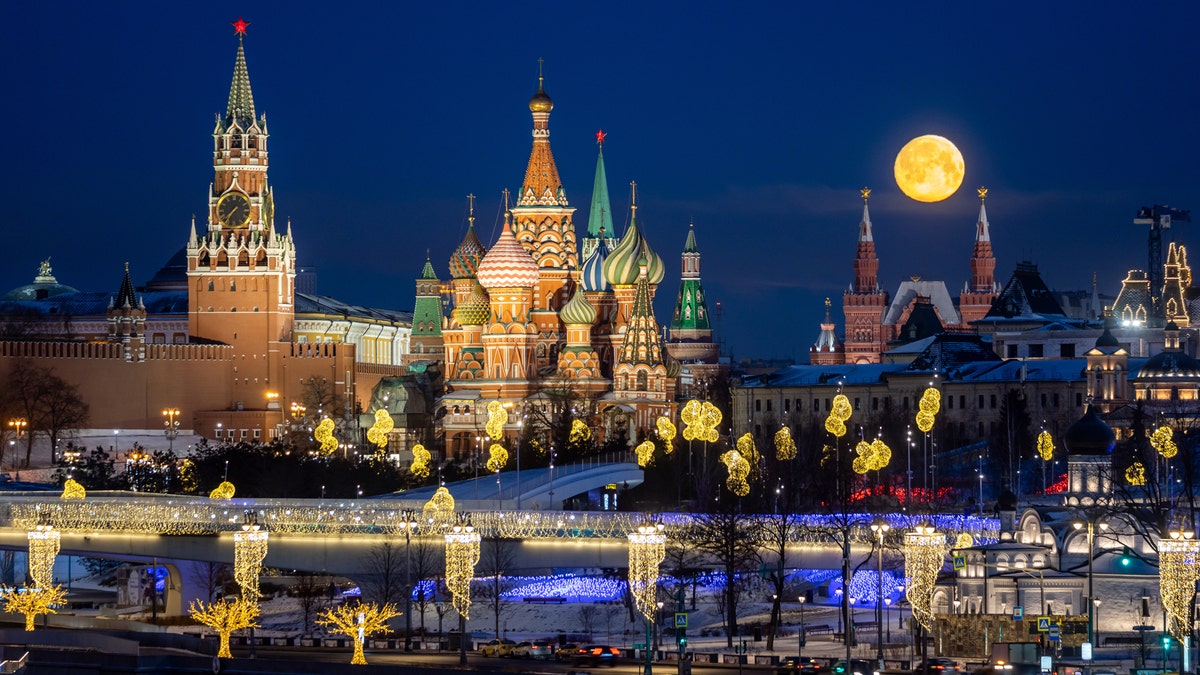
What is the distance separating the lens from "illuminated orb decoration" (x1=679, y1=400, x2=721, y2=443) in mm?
85000

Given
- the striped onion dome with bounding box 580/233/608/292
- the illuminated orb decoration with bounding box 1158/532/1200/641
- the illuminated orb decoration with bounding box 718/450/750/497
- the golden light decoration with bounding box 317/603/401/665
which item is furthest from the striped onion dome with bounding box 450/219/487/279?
the illuminated orb decoration with bounding box 1158/532/1200/641

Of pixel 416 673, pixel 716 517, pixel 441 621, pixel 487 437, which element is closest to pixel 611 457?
pixel 487 437

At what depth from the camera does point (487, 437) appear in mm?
107000

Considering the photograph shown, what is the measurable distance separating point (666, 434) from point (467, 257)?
111 ft

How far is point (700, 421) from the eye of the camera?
85812mm

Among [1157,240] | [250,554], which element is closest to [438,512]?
[250,554]

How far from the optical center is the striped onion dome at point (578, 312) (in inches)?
4358

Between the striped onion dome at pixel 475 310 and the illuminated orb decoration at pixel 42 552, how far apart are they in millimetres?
49639

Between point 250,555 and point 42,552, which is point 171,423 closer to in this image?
point 42,552

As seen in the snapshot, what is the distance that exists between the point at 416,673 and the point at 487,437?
6350 centimetres

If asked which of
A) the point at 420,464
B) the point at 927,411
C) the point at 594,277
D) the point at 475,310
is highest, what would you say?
the point at 594,277

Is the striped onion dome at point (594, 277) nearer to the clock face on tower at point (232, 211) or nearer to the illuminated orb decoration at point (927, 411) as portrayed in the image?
the clock face on tower at point (232, 211)

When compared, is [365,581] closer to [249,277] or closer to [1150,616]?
[1150,616]

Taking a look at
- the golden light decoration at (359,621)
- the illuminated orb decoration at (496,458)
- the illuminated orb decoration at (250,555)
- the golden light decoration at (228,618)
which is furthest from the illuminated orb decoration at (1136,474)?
the golden light decoration at (228,618)
